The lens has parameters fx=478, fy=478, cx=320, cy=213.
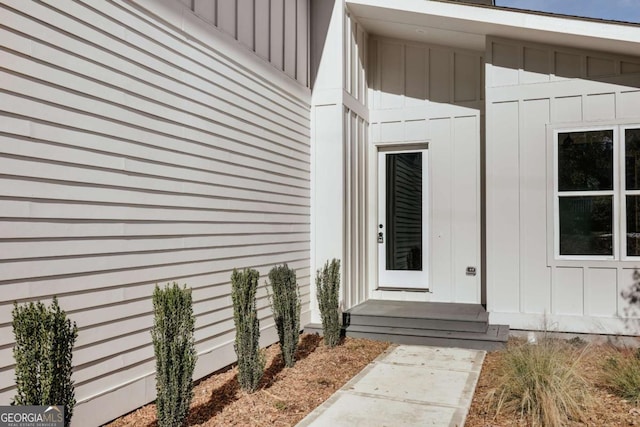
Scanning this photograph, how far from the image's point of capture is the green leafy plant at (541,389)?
340 centimetres

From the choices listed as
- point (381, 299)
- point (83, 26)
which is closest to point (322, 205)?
point (381, 299)

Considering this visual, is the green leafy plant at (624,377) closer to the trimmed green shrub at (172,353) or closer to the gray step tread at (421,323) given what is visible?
the gray step tread at (421,323)

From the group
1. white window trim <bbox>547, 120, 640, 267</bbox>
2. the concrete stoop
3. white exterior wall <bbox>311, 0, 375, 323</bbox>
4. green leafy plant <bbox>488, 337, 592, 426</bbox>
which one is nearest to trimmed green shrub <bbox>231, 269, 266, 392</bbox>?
green leafy plant <bbox>488, 337, 592, 426</bbox>

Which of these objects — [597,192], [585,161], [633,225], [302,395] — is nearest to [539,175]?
[585,161]

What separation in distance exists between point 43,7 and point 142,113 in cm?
99

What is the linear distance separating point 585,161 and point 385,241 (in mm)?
3033

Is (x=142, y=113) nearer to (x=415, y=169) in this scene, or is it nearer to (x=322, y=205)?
(x=322, y=205)

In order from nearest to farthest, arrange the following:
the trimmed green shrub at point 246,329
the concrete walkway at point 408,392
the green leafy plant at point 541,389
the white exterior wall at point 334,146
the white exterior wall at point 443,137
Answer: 1. the green leafy plant at point 541,389
2. the concrete walkway at point 408,392
3. the trimmed green shrub at point 246,329
4. the white exterior wall at point 334,146
5. the white exterior wall at point 443,137

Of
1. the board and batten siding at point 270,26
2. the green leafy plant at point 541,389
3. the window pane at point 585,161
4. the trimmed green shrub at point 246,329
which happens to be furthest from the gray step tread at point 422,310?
the board and batten siding at point 270,26

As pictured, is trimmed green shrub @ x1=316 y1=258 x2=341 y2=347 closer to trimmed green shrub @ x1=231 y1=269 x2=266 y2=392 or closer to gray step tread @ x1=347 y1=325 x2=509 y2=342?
gray step tread @ x1=347 y1=325 x2=509 y2=342

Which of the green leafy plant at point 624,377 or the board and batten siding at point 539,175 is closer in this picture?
the green leafy plant at point 624,377

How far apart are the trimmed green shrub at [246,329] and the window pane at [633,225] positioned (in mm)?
4472

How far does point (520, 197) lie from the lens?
6.09 meters

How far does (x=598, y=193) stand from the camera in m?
5.72
